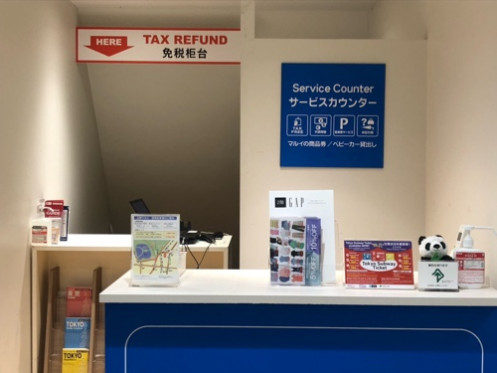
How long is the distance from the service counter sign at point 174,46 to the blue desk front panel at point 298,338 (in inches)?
92.9

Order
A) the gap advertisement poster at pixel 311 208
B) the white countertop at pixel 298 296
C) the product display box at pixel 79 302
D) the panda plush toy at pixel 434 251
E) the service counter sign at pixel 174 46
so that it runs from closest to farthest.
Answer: the white countertop at pixel 298 296
the panda plush toy at pixel 434 251
the gap advertisement poster at pixel 311 208
the product display box at pixel 79 302
the service counter sign at pixel 174 46

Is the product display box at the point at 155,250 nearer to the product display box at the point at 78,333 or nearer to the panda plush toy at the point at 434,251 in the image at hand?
the panda plush toy at the point at 434,251

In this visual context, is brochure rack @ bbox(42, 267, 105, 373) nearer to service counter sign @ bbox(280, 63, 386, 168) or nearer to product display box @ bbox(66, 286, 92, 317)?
product display box @ bbox(66, 286, 92, 317)

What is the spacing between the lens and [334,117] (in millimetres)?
3369

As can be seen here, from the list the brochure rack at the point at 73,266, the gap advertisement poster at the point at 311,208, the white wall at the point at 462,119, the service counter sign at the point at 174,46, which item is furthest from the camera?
the service counter sign at the point at 174,46

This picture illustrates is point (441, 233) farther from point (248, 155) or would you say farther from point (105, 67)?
point (105, 67)

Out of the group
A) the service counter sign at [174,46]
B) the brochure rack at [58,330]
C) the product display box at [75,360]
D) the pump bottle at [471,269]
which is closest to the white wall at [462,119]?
the pump bottle at [471,269]

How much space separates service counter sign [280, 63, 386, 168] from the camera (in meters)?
3.36

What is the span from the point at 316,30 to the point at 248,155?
1.43 meters

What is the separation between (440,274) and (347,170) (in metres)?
1.53

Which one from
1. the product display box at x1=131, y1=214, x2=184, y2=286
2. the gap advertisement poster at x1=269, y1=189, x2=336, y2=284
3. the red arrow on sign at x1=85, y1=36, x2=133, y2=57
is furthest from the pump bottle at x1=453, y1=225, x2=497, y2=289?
the red arrow on sign at x1=85, y1=36, x2=133, y2=57

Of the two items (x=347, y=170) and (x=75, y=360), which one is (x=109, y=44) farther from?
(x=75, y=360)

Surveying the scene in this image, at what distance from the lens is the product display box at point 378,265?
1934 mm

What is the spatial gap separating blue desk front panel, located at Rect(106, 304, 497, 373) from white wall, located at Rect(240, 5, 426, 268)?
1.55 meters
